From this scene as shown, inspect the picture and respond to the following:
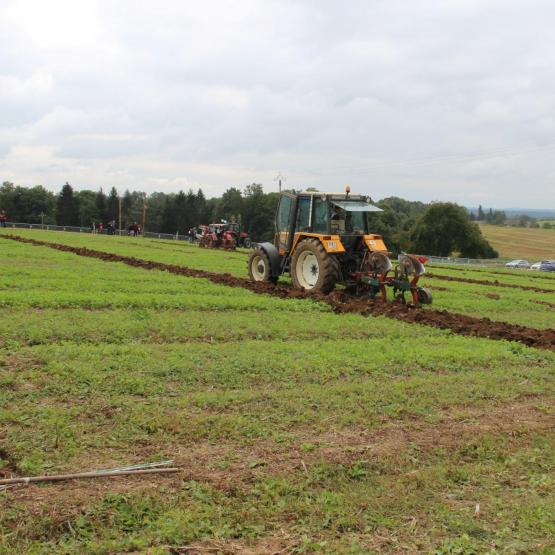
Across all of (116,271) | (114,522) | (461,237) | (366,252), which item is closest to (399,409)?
(114,522)

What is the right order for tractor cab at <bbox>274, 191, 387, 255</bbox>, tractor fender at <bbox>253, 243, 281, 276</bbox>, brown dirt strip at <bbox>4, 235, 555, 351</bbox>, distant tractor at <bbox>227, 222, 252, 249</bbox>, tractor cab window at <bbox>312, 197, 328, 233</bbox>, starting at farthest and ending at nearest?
distant tractor at <bbox>227, 222, 252, 249</bbox>
tractor fender at <bbox>253, 243, 281, 276</bbox>
tractor cab window at <bbox>312, 197, 328, 233</bbox>
tractor cab at <bbox>274, 191, 387, 255</bbox>
brown dirt strip at <bbox>4, 235, 555, 351</bbox>

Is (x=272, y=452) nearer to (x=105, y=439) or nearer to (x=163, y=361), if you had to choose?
(x=105, y=439)

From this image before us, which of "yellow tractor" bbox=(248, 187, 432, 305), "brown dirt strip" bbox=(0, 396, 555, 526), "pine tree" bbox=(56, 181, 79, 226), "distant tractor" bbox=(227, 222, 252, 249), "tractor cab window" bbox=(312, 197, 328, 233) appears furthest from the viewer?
"pine tree" bbox=(56, 181, 79, 226)

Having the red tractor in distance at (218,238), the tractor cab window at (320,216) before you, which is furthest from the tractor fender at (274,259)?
the red tractor in distance at (218,238)

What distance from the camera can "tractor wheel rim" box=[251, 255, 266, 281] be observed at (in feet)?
51.6

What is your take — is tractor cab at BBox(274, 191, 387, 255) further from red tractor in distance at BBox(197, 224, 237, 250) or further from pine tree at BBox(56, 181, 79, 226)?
pine tree at BBox(56, 181, 79, 226)

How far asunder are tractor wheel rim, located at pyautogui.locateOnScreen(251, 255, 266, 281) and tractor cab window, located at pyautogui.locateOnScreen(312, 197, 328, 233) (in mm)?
1959

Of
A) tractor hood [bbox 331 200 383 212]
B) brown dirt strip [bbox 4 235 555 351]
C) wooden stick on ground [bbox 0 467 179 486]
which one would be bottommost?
wooden stick on ground [bbox 0 467 179 486]

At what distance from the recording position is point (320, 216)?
1430 centimetres

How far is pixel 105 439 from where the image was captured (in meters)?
4.79

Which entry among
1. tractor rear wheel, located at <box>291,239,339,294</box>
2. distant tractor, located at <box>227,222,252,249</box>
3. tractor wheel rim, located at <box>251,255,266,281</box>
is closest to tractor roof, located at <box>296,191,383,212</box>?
tractor rear wheel, located at <box>291,239,339,294</box>

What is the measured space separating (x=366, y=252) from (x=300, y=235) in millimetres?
1706

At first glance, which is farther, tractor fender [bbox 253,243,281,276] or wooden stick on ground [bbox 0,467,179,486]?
tractor fender [bbox 253,243,281,276]

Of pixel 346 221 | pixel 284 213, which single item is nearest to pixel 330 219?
pixel 346 221
